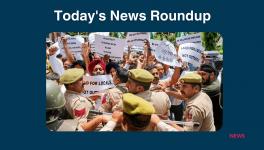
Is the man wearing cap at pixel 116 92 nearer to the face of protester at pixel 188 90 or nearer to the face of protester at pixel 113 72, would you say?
the face of protester at pixel 113 72

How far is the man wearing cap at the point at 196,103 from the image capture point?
8.65 m

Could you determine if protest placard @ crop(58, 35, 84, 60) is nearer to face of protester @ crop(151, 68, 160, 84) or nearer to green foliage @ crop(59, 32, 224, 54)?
green foliage @ crop(59, 32, 224, 54)

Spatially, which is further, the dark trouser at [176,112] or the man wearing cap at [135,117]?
the dark trouser at [176,112]

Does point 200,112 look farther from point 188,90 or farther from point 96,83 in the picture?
point 96,83

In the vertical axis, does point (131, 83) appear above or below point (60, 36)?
below

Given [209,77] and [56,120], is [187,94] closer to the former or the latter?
[209,77]

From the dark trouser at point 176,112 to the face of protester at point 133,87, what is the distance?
0.44 meters

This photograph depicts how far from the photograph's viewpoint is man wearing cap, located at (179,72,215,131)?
8.65 meters

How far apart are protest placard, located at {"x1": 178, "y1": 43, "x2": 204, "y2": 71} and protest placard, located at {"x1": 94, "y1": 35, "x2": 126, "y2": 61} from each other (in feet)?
2.35

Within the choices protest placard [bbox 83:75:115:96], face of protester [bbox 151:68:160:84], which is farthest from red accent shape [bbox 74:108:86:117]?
face of protester [bbox 151:68:160:84]

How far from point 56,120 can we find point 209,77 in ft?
6.28

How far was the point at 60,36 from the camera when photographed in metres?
8.65

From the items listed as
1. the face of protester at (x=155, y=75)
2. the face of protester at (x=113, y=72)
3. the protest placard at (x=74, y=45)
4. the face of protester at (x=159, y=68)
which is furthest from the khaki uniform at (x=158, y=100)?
the protest placard at (x=74, y=45)
